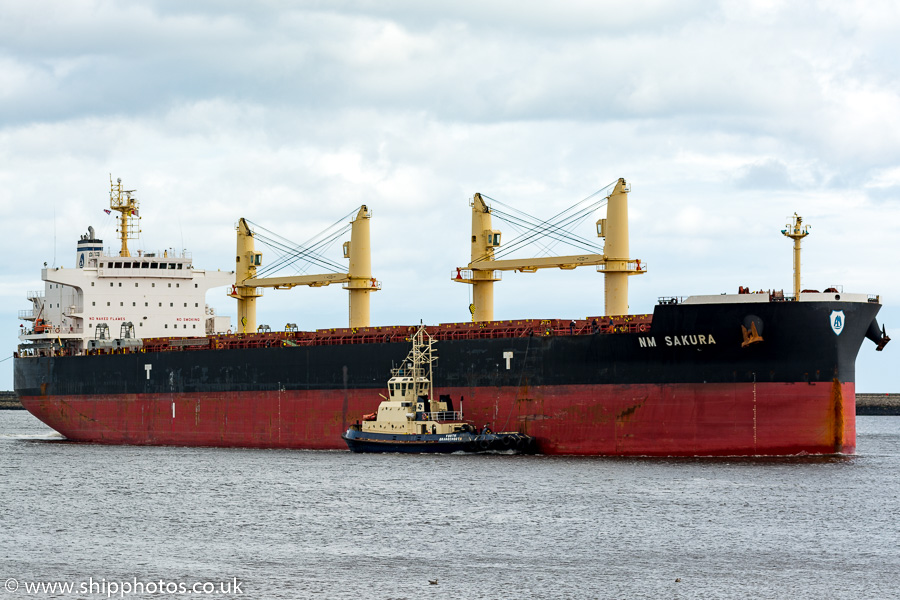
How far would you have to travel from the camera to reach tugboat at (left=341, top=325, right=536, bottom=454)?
2980cm

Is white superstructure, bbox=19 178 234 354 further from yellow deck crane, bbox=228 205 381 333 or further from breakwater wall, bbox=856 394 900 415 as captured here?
breakwater wall, bbox=856 394 900 415

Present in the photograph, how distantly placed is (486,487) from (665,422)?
6.20 meters

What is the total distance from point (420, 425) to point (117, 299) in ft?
58.4

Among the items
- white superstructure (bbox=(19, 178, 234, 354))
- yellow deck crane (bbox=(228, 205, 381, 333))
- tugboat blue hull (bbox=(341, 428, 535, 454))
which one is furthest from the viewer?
white superstructure (bbox=(19, 178, 234, 354))

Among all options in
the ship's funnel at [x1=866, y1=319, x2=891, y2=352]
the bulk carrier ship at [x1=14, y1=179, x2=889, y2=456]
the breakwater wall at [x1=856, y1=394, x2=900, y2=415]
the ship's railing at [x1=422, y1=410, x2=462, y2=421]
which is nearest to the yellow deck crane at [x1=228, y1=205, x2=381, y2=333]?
the bulk carrier ship at [x1=14, y1=179, x2=889, y2=456]

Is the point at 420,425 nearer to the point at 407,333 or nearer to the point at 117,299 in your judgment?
the point at 407,333

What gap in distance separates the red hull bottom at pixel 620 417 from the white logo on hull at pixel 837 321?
4.08 ft

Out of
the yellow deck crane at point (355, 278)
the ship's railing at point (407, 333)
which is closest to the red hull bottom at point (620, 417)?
the ship's railing at point (407, 333)

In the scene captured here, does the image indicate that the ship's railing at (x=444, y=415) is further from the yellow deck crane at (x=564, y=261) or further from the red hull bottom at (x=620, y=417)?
the yellow deck crane at (x=564, y=261)

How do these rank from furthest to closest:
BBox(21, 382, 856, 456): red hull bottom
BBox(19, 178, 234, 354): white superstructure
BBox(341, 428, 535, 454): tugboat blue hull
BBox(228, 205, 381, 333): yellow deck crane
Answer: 1. BBox(19, 178, 234, 354): white superstructure
2. BBox(228, 205, 381, 333): yellow deck crane
3. BBox(341, 428, 535, 454): tugboat blue hull
4. BBox(21, 382, 856, 456): red hull bottom

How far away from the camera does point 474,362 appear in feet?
102

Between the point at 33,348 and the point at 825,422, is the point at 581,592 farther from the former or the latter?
the point at 33,348

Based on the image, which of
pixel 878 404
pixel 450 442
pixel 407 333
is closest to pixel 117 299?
pixel 407 333

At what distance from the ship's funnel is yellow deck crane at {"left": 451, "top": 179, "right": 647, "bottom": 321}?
6676mm
